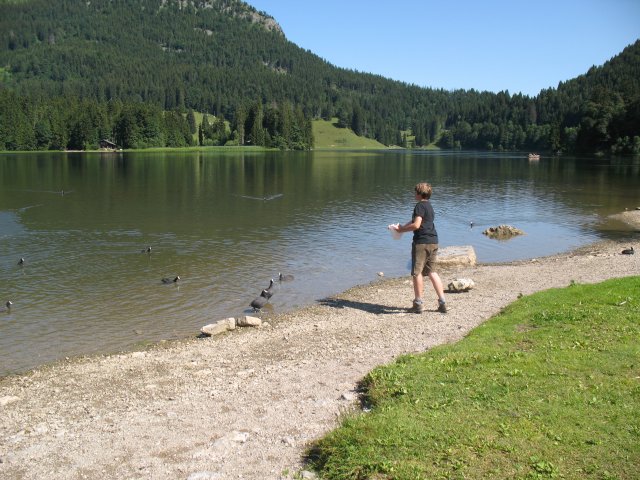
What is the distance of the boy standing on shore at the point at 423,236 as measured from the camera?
57.4ft

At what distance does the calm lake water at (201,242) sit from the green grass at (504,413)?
10.8m

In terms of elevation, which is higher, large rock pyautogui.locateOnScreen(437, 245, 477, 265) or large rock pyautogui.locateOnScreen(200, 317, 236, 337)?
large rock pyautogui.locateOnScreen(437, 245, 477, 265)

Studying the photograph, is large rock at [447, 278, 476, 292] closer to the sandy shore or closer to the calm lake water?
the sandy shore

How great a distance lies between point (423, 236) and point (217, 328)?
797cm

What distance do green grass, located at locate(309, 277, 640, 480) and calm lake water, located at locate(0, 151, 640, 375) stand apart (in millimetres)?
10828

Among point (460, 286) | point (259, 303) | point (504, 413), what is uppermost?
point (504, 413)

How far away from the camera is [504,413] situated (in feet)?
29.9

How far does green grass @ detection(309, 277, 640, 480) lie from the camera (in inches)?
298

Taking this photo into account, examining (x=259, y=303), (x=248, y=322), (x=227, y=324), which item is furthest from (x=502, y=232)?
(x=227, y=324)

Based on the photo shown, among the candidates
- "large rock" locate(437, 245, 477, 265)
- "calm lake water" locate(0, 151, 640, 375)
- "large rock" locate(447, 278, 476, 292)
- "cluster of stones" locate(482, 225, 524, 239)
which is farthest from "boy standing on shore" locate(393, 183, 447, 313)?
"cluster of stones" locate(482, 225, 524, 239)

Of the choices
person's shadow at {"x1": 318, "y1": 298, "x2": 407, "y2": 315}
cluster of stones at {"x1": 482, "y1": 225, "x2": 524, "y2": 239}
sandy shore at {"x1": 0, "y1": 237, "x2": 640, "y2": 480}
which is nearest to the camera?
sandy shore at {"x1": 0, "y1": 237, "x2": 640, "y2": 480}

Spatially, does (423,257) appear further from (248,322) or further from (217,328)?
(217,328)

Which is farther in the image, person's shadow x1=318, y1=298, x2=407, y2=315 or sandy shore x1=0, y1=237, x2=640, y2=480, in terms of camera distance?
person's shadow x1=318, y1=298, x2=407, y2=315

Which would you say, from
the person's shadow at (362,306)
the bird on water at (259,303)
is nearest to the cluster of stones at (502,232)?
the person's shadow at (362,306)
